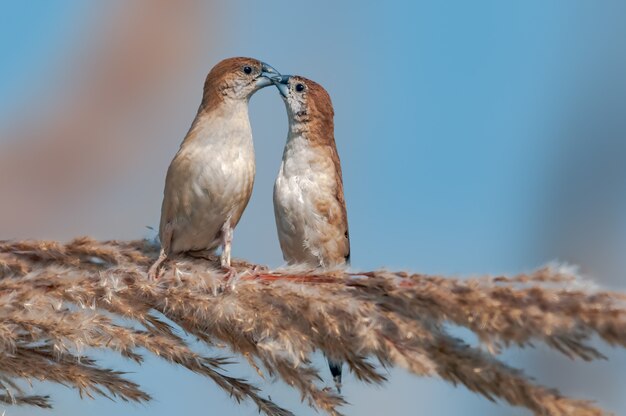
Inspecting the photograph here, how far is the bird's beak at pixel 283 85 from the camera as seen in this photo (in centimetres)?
380

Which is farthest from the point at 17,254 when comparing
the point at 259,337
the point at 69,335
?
the point at 259,337

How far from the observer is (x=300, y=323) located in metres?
1.59

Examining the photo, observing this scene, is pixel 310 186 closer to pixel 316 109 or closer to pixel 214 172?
pixel 316 109

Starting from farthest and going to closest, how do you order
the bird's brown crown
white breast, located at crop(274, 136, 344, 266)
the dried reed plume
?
→ the bird's brown crown
white breast, located at crop(274, 136, 344, 266)
the dried reed plume

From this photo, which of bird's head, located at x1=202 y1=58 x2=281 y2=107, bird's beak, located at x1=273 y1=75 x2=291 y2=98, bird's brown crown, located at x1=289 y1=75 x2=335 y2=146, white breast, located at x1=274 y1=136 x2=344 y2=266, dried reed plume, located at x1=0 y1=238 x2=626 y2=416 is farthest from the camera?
bird's brown crown, located at x1=289 y1=75 x2=335 y2=146

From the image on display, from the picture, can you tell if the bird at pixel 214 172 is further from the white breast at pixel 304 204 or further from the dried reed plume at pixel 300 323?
the dried reed plume at pixel 300 323

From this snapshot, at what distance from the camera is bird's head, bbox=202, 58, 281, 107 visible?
139 inches

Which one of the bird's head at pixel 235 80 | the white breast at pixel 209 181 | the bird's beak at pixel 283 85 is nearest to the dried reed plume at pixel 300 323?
the white breast at pixel 209 181

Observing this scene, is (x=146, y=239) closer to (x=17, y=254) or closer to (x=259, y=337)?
(x=17, y=254)

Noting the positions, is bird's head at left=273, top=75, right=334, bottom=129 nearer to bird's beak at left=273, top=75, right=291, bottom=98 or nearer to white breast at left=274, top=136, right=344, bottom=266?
bird's beak at left=273, top=75, right=291, bottom=98

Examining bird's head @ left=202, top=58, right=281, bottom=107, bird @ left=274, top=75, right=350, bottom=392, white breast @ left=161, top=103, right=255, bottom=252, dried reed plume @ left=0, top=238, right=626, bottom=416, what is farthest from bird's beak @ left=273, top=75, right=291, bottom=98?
dried reed plume @ left=0, top=238, right=626, bottom=416

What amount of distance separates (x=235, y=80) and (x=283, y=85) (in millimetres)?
420

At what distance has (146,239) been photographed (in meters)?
2.73

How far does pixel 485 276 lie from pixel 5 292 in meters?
0.93
